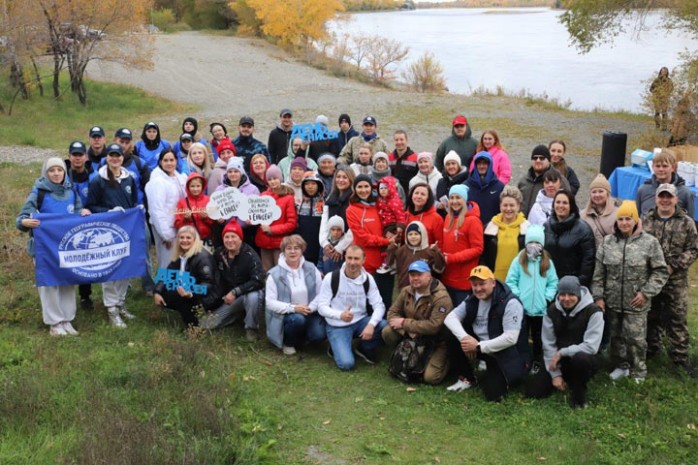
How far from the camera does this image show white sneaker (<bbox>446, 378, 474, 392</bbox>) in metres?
6.92

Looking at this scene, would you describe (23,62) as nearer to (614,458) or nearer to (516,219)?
(516,219)

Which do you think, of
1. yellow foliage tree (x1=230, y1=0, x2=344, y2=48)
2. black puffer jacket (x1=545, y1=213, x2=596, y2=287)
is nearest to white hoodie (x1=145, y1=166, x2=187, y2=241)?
black puffer jacket (x1=545, y1=213, x2=596, y2=287)

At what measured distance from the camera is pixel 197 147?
902 cm

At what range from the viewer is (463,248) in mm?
7535

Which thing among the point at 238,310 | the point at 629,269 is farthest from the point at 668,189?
the point at 238,310

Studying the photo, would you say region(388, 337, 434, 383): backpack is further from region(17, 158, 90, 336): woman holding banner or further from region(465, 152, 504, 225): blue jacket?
region(17, 158, 90, 336): woman holding banner

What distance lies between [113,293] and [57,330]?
0.72 metres

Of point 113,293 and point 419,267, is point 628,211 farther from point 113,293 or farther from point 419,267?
point 113,293

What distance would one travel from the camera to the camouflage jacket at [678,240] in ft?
22.5

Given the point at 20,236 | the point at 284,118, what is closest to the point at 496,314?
the point at 284,118

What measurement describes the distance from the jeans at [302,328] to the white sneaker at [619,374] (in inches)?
115

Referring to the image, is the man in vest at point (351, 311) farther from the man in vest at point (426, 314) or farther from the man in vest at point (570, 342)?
the man in vest at point (570, 342)

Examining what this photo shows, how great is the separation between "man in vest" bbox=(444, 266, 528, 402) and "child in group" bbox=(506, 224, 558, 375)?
24cm

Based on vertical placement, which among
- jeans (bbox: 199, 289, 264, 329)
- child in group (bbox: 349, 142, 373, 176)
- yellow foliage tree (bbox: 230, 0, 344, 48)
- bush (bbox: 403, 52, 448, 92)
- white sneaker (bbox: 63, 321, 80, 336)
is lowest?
white sneaker (bbox: 63, 321, 80, 336)
